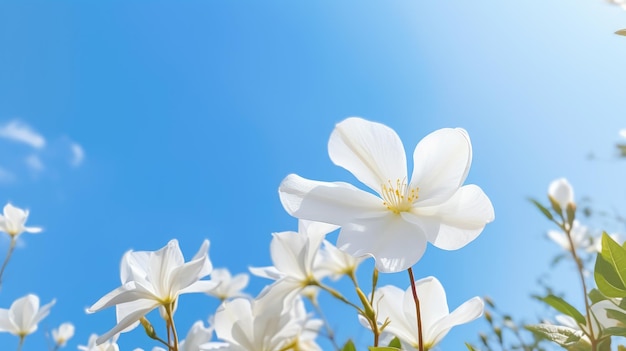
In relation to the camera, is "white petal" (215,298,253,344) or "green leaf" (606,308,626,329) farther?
"white petal" (215,298,253,344)

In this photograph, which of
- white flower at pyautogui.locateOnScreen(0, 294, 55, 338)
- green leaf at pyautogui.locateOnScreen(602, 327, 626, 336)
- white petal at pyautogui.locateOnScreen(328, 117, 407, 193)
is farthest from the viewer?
white flower at pyautogui.locateOnScreen(0, 294, 55, 338)

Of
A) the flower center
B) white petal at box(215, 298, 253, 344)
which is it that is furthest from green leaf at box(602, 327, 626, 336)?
white petal at box(215, 298, 253, 344)

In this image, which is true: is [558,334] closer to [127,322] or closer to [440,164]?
[440,164]

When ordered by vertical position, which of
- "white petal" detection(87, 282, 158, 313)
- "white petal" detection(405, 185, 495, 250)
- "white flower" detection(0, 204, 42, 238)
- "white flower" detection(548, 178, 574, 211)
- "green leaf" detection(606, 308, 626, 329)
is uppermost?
"white flower" detection(0, 204, 42, 238)

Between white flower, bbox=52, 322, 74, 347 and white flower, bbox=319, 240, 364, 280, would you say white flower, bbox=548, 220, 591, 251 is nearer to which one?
white flower, bbox=319, 240, 364, 280

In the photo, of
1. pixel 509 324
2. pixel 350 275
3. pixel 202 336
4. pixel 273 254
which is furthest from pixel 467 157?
pixel 509 324
